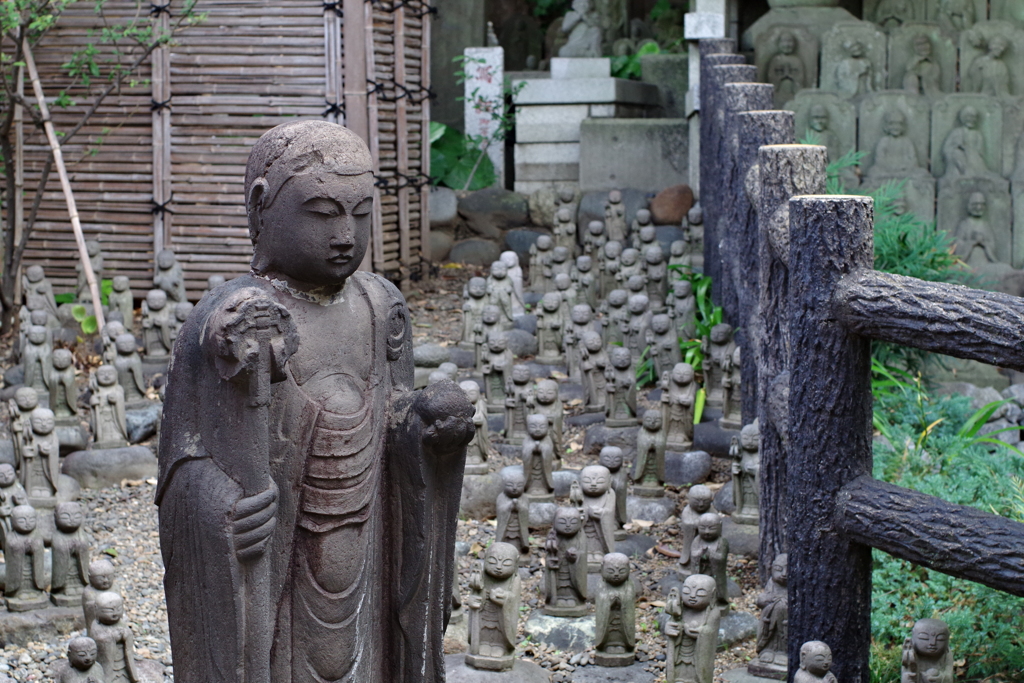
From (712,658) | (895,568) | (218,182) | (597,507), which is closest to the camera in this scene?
(712,658)

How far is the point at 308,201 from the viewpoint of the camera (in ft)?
9.68

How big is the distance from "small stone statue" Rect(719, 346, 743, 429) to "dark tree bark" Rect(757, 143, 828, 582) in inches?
67.9

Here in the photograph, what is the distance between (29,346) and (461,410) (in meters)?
5.78

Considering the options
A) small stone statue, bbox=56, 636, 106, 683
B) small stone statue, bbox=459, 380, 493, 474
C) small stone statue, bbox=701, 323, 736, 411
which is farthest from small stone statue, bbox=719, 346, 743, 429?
small stone statue, bbox=56, 636, 106, 683

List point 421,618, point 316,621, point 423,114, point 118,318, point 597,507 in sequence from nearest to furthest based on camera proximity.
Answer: point 316,621
point 421,618
point 597,507
point 118,318
point 423,114

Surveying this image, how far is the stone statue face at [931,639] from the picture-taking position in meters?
3.96

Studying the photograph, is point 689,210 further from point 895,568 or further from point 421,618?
point 421,618

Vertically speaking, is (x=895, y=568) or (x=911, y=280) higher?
(x=911, y=280)

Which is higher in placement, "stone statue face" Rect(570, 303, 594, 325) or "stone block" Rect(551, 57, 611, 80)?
"stone block" Rect(551, 57, 611, 80)

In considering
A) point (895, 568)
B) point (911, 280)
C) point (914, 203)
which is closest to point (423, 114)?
point (914, 203)

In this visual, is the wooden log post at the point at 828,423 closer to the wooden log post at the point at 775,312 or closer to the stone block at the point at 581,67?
the wooden log post at the point at 775,312

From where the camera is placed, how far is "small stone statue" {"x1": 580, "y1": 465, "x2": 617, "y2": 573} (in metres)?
5.90

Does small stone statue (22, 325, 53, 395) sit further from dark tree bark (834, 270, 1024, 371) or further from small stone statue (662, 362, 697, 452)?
dark tree bark (834, 270, 1024, 371)

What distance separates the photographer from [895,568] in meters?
5.54
